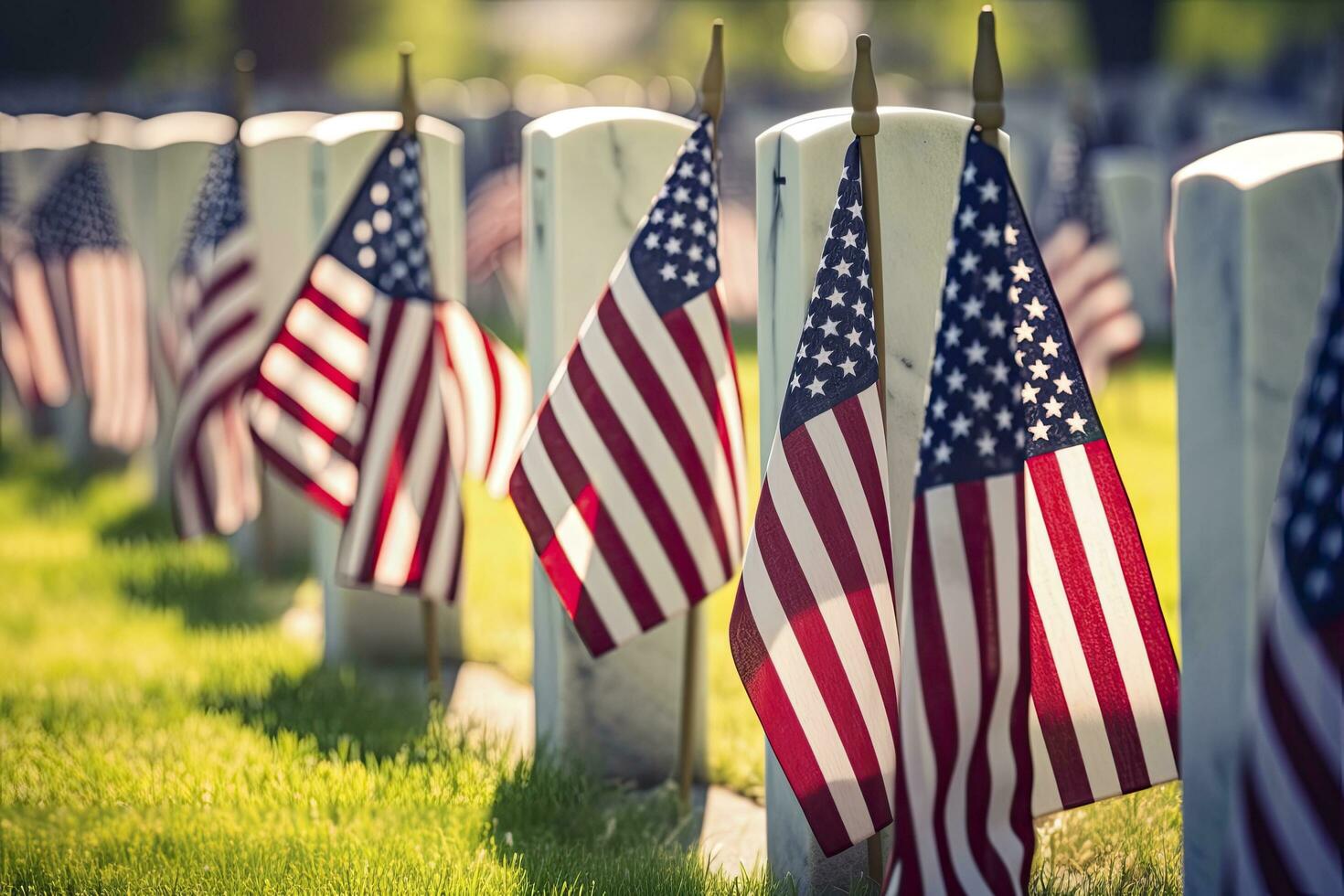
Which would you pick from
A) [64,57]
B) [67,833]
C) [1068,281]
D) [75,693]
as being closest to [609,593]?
[67,833]

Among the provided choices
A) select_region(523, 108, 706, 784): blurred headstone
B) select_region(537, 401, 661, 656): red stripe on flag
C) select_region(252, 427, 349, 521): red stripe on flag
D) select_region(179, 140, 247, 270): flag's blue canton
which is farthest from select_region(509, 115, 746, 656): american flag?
select_region(179, 140, 247, 270): flag's blue canton

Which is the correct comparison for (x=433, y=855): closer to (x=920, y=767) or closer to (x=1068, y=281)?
(x=920, y=767)

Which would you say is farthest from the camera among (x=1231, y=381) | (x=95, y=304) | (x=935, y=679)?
(x=95, y=304)

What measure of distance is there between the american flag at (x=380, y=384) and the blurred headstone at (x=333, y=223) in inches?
19.8

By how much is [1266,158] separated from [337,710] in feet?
10.8

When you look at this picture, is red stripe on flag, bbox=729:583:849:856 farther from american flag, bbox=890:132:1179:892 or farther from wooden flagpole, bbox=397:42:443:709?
wooden flagpole, bbox=397:42:443:709

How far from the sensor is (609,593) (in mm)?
4039

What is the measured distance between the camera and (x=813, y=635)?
322 cm

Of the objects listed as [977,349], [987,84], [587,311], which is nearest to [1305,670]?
[977,349]

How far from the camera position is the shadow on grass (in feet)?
15.1

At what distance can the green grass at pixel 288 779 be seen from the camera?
3645mm

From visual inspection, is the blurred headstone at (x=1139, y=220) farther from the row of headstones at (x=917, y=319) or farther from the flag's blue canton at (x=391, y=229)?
→ the row of headstones at (x=917, y=319)

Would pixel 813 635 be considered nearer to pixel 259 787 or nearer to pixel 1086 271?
pixel 259 787

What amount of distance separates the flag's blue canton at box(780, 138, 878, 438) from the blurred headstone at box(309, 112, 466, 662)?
8.67ft
